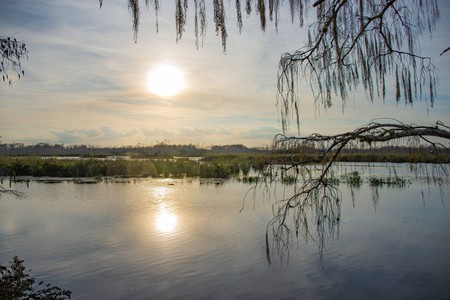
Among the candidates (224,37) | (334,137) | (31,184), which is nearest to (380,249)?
(334,137)

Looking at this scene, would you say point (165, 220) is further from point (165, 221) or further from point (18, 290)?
point (18, 290)

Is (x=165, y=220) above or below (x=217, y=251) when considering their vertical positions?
above

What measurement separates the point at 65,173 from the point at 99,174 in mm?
2110

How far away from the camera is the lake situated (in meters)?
5.92

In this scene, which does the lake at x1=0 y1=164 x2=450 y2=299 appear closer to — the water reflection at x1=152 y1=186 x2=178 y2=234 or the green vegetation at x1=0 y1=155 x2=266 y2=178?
the water reflection at x1=152 y1=186 x2=178 y2=234

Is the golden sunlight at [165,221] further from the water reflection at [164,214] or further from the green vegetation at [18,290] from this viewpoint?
the green vegetation at [18,290]

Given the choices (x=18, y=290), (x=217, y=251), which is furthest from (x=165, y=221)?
(x=18, y=290)

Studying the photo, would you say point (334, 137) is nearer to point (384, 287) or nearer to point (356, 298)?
point (356, 298)

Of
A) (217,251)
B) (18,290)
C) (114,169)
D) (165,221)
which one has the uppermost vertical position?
(114,169)

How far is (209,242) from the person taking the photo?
27.8 feet

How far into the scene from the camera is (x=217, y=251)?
782 centimetres

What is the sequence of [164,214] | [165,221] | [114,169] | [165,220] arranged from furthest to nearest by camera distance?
1. [114,169]
2. [164,214]
3. [165,220]
4. [165,221]

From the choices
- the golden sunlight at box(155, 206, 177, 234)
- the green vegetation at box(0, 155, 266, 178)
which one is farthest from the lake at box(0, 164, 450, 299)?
the green vegetation at box(0, 155, 266, 178)

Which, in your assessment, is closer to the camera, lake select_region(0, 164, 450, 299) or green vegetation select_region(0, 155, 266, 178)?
lake select_region(0, 164, 450, 299)
